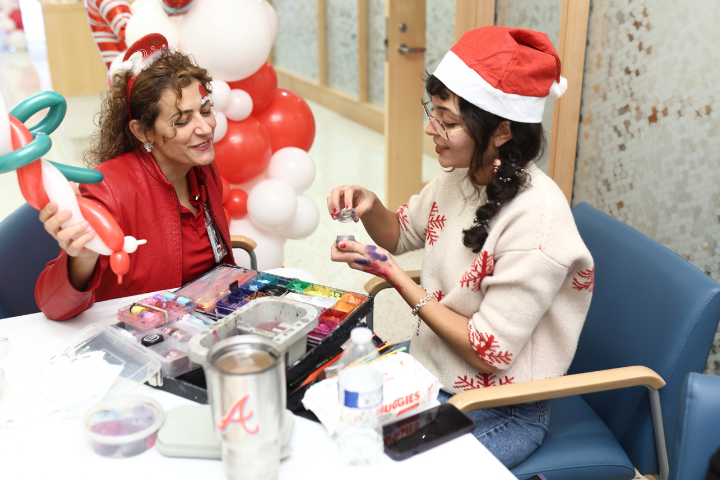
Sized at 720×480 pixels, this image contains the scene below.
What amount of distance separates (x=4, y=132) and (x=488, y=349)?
3.39ft

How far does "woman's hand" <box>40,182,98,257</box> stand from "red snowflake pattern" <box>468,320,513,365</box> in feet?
2.70

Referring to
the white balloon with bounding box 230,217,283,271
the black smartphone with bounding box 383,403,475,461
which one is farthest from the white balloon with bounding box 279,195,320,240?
the black smartphone with bounding box 383,403,475,461

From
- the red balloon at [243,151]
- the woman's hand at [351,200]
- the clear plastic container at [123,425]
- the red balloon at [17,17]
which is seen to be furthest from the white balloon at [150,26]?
the red balloon at [17,17]

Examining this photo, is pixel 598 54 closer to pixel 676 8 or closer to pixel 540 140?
pixel 676 8

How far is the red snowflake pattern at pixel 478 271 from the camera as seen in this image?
55.2 inches

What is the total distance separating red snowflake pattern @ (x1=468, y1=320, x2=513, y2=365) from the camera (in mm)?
1343

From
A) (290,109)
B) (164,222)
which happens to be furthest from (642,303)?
(290,109)

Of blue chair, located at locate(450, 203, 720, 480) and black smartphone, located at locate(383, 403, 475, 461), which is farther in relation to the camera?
blue chair, located at locate(450, 203, 720, 480)

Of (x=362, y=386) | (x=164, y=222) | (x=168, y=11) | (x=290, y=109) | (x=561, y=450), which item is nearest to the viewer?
(x=362, y=386)

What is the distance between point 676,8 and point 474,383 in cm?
150

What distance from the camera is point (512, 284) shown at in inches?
52.3

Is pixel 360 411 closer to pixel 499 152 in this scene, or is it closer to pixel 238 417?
pixel 238 417

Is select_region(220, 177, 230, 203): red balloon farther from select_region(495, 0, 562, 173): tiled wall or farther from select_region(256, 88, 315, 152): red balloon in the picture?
select_region(495, 0, 562, 173): tiled wall

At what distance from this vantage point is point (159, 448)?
1010mm
